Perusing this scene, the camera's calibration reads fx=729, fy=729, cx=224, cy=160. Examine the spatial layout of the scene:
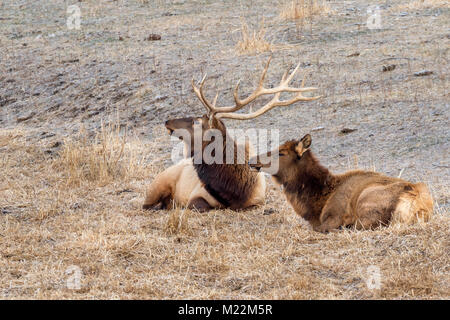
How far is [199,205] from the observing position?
332 inches

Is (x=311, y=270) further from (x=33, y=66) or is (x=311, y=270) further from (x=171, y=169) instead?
(x=33, y=66)

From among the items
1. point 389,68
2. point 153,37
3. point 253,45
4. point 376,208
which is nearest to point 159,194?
point 376,208

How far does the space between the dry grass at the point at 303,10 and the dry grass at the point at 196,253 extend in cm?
799

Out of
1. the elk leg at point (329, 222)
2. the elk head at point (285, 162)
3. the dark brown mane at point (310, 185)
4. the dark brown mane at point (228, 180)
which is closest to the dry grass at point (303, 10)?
the dark brown mane at point (228, 180)

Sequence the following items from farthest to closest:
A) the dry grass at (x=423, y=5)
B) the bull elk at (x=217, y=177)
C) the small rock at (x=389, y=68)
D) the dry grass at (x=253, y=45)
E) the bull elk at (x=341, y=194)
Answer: the dry grass at (x=423, y=5), the dry grass at (x=253, y=45), the small rock at (x=389, y=68), the bull elk at (x=217, y=177), the bull elk at (x=341, y=194)

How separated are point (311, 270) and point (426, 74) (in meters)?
7.32

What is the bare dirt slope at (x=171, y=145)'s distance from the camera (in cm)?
581

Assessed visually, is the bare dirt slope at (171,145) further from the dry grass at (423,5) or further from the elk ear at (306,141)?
the elk ear at (306,141)

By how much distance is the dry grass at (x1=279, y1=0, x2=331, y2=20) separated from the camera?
16.1 m

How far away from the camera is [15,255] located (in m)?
6.48

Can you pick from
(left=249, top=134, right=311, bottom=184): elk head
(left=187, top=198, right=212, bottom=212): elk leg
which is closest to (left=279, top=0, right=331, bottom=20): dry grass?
(left=187, top=198, right=212, bottom=212): elk leg

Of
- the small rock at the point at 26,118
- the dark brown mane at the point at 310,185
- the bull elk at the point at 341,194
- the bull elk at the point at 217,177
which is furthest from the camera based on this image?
the small rock at the point at 26,118
